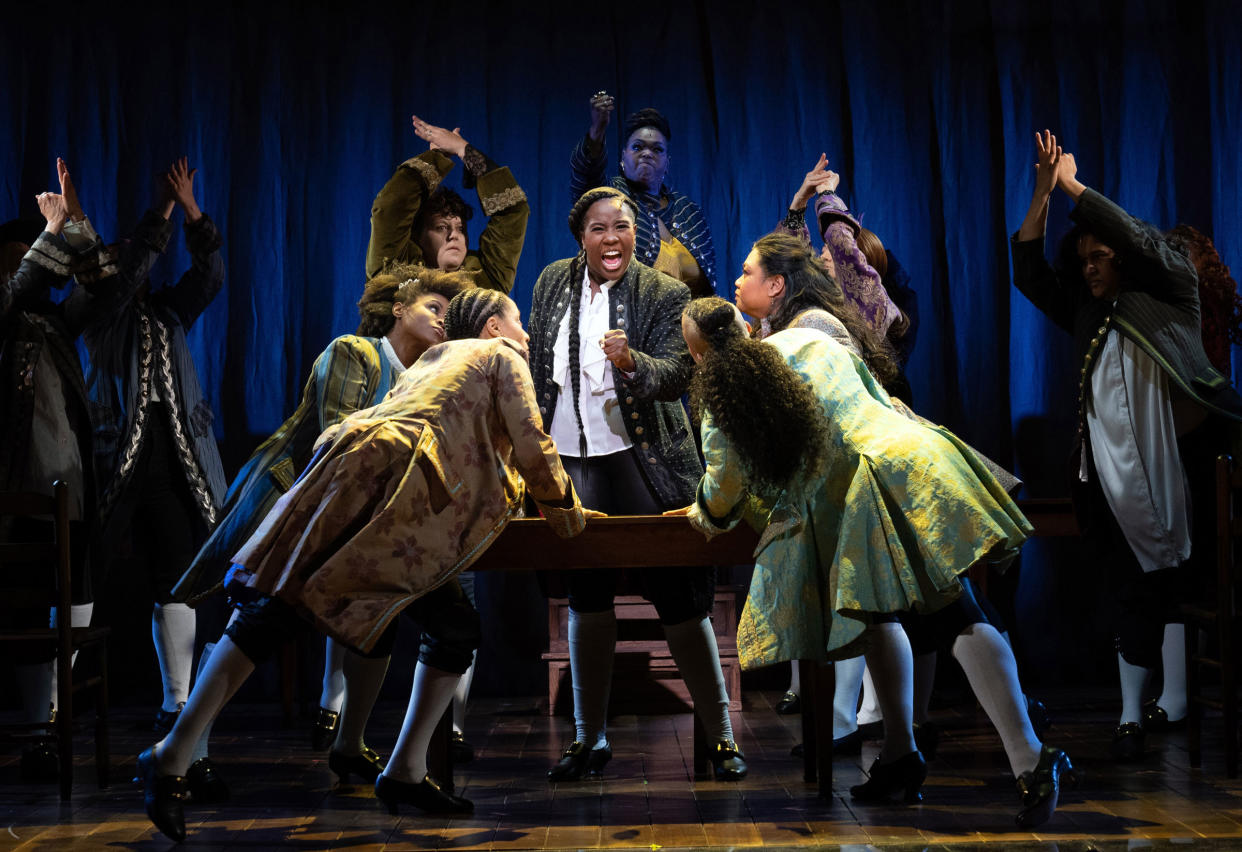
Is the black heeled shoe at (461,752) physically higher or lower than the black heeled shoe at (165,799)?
lower

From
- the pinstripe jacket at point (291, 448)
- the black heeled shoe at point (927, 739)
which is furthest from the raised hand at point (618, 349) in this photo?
the black heeled shoe at point (927, 739)

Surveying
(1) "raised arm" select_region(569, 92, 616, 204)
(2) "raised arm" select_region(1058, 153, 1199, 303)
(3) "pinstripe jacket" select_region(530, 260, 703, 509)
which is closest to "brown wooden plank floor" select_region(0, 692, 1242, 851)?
(3) "pinstripe jacket" select_region(530, 260, 703, 509)

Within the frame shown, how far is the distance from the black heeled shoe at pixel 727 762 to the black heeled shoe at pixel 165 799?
4.77 feet

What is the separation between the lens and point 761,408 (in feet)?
9.93

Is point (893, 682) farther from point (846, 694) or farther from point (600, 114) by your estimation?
point (600, 114)

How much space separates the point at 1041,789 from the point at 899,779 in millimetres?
448

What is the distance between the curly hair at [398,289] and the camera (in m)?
3.68

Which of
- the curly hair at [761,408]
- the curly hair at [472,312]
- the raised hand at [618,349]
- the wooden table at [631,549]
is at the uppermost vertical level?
the curly hair at [472,312]

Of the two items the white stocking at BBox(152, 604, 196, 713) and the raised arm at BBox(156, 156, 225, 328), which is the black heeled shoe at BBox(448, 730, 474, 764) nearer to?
the white stocking at BBox(152, 604, 196, 713)

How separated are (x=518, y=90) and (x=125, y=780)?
3.11m

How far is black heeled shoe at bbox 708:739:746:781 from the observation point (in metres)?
3.55

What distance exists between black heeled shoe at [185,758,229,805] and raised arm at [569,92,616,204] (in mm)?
2312

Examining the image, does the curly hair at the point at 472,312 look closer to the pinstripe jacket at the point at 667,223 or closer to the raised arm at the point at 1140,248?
the pinstripe jacket at the point at 667,223

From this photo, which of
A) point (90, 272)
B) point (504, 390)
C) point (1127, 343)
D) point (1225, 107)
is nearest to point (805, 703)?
point (504, 390)
